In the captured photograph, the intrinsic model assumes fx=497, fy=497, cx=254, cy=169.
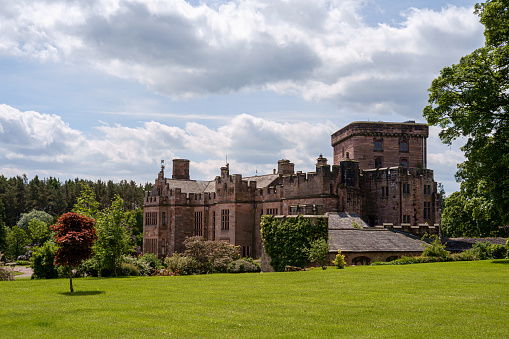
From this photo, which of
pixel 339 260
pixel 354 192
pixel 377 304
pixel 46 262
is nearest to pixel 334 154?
pixel 354 192

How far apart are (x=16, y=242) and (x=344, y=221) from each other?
58555 mm

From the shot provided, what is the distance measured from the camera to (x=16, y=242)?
7944 cm

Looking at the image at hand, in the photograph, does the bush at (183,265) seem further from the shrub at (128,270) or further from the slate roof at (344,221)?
the slate roof at (344,221)

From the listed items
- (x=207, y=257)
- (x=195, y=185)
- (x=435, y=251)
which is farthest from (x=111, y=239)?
(x=195, y=185)

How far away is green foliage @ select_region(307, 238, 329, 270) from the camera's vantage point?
32812 mm

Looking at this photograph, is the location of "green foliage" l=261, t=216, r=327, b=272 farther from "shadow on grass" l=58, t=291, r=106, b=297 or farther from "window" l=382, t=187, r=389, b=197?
"window" l=382, t=187, r=389, b=197

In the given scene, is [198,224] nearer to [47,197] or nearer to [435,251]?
[435,251]

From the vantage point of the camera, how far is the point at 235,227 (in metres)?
55.2

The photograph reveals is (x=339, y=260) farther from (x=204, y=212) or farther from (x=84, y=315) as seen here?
(x=204, y=212)

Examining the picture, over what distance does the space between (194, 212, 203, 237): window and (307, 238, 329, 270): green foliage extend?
98.6 feet

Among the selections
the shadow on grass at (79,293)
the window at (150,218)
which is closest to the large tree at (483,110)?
the shadow on grass at (79,293)

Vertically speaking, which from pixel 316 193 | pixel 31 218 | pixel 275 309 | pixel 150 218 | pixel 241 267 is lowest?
pixel 241 267

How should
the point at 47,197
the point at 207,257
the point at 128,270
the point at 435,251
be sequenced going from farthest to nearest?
the point at 47,197
the point at 207,257
the point at 435,251
the point at 128,270

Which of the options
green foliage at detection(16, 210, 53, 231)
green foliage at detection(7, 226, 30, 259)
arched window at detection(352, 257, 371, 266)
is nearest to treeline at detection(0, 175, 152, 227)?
green foliage at detection(16, 210, 53, 231)
